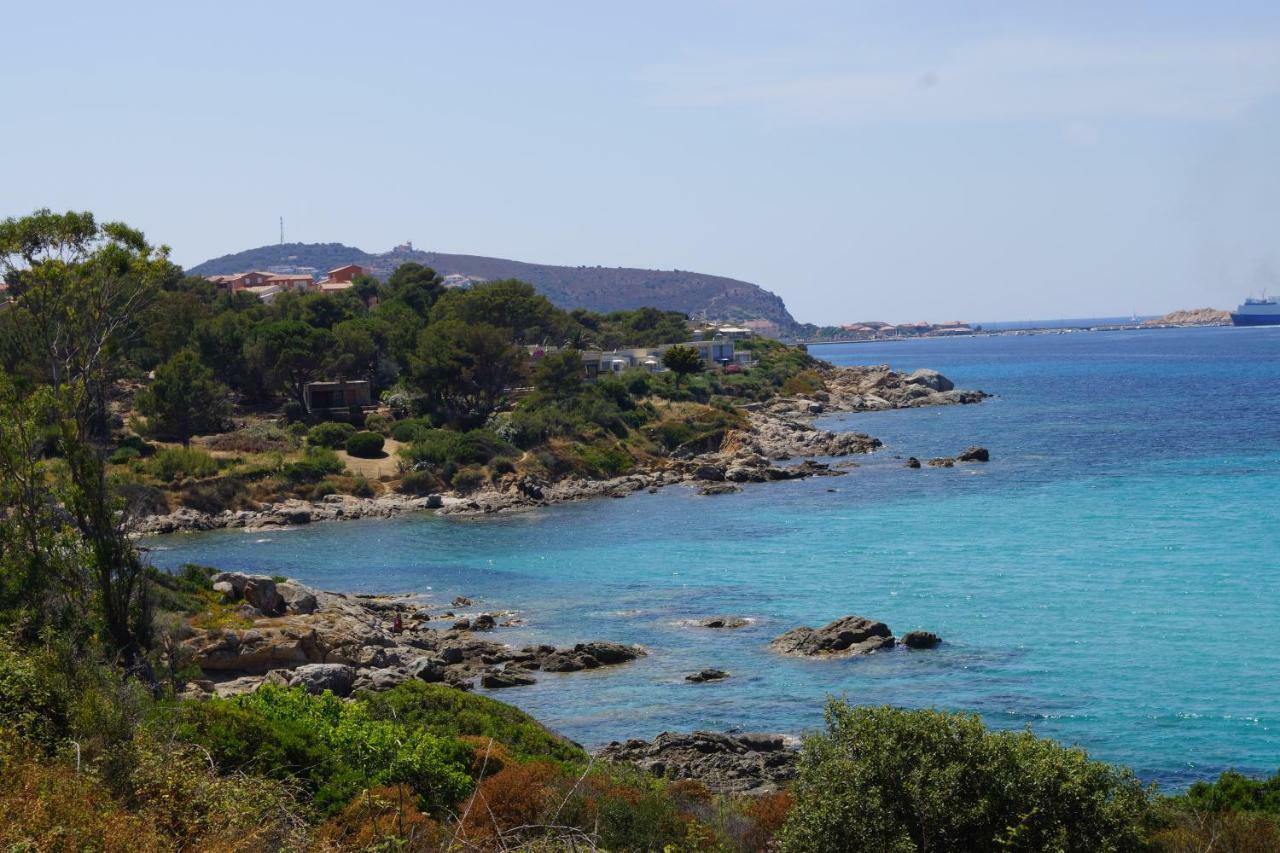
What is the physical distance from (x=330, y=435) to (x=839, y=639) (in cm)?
3950

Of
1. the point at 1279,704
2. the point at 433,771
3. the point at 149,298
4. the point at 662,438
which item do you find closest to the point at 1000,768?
the point at 433,771

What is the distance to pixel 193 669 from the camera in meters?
23.4

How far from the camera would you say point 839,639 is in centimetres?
2858

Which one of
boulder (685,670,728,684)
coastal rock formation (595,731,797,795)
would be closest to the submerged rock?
boulder (685,670,728,684)

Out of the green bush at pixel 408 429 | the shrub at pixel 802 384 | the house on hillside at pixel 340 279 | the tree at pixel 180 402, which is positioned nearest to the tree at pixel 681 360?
the shrub at pixel 802 384

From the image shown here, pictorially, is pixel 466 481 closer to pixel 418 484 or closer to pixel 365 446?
pixel 418 484

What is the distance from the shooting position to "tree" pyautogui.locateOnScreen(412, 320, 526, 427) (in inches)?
2640

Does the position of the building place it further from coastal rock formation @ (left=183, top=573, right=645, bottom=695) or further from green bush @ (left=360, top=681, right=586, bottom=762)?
green bush @ (left=360, top=681, right=586, bottom=762)

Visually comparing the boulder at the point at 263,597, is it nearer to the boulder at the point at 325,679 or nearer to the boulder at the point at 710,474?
the boulder at the point at 325,679

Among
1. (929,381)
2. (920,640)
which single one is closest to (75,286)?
(920,640)

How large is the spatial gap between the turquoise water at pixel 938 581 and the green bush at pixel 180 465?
6.76 meters

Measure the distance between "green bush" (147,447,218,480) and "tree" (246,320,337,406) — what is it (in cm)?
1300

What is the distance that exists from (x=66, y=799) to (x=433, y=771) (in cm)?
554

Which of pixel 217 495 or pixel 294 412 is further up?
pixel 294 412
